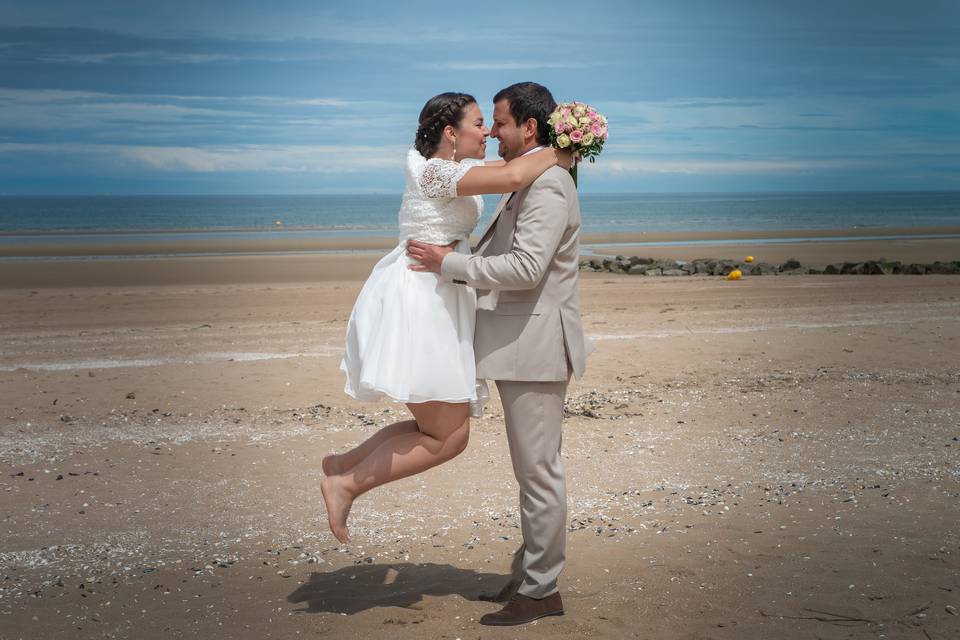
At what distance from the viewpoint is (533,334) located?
406cm

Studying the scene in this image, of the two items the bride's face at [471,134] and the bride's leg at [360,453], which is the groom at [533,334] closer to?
the bride's face at [471,134]

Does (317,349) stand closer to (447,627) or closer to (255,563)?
(255,563)

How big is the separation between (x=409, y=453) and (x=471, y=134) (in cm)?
134

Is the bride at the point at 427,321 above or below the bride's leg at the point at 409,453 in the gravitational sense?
above

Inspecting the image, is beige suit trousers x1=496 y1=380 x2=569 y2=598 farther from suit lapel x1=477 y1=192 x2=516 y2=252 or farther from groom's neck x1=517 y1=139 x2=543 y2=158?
groom's neck x1=517 y1=139 x2=543 y2=158

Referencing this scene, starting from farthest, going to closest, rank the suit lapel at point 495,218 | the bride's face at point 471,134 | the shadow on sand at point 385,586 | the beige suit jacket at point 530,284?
the shadow on sand at point 385,586 → the suit lapel at point 495,218 → the bride's face at point 471,134 → the beige suit jacket at point 530,284

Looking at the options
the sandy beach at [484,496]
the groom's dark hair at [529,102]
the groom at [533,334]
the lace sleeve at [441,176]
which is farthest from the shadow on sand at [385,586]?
the groom's dark hair at [529,102]

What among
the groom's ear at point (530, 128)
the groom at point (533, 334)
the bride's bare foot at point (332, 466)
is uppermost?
the groom's ear at point (530, 128)

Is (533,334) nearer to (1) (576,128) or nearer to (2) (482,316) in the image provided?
(2) (482,316)

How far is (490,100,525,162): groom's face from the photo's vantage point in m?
4.05

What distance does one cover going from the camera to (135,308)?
15.5 m

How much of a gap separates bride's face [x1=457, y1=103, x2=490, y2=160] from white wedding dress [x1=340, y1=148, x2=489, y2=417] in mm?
57

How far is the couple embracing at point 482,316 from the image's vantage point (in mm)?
3990

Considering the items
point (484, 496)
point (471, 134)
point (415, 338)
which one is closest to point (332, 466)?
point (415, 338)
